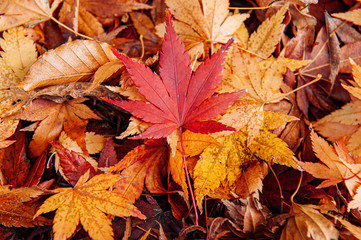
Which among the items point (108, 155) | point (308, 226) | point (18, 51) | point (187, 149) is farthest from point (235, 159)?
point (18, 51)

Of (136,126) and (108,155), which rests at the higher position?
(136,126)

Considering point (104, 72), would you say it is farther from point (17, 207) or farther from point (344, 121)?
point (344, 121)

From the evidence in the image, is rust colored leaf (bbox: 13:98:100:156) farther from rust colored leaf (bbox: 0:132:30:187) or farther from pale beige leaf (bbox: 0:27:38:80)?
pale beige leaf (bbox: 0:27:38:80)

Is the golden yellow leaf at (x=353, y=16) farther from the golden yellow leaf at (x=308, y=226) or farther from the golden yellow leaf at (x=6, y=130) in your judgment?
the golden yellow leaf at (x=6, y=130)

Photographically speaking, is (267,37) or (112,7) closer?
(267,37)

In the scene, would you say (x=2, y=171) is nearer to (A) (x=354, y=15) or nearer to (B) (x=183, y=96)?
(B) (x=183, y=96)

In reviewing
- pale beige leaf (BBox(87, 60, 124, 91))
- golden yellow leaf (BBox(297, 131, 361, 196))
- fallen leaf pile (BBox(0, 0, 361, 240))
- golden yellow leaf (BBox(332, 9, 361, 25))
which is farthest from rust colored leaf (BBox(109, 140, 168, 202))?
golden yellow leaf (BBox(332, 9, 361, 25))
